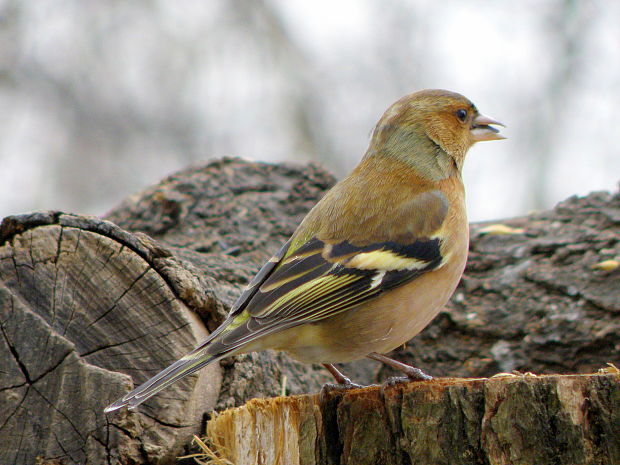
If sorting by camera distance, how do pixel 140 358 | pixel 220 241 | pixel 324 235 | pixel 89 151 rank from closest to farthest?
pixel 140 358, pixel 324 235, pixel 220 241, pixel 89 151

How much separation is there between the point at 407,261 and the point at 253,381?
110 cm

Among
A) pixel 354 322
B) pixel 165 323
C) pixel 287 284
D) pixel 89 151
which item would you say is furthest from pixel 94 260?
pixel 89 151

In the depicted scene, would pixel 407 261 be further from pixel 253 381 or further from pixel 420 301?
pixel 253 381

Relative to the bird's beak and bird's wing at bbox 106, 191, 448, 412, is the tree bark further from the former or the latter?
the bird's beak

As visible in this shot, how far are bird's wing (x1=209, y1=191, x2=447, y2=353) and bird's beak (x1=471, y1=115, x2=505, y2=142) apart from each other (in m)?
1.23

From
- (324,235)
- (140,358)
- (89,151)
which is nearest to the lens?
(140,358)

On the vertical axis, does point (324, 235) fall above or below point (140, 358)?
above

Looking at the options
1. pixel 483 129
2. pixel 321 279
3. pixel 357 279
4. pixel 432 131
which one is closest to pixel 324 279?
pixel 321 279

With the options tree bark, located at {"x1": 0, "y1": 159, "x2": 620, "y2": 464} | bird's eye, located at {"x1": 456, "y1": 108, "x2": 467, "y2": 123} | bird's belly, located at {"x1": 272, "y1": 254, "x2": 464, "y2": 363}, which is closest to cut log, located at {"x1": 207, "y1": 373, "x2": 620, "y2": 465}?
bird's belly, located at {"x1": 272, "y1": 254, "x2": 464, "y2": 363}

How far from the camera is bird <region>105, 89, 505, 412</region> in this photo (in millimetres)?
3521

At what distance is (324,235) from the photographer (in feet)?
12.8

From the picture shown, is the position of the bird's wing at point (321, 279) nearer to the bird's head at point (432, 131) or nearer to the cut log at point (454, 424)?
the cut log at point (454, 424)

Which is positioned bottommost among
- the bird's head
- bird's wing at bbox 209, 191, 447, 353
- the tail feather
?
the tail feather

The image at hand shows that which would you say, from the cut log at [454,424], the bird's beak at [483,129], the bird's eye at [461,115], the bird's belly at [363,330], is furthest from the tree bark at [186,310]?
the bird's eye at [461,115]
